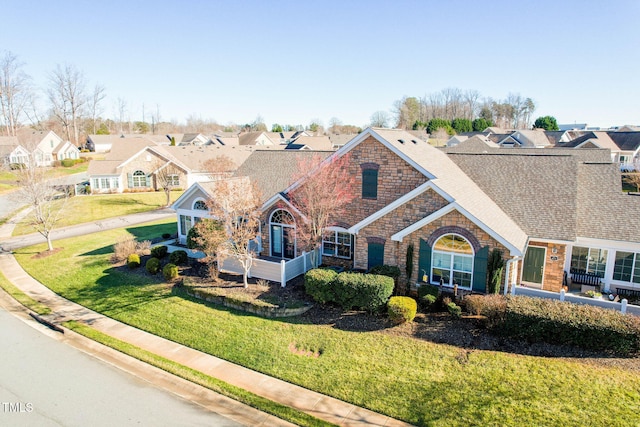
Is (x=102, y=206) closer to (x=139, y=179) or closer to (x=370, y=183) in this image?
(x=139, y=179)

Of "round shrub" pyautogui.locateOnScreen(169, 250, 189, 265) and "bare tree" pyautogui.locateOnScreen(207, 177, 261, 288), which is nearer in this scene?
"bare tree" pyautogui.locateOnScreen(207, 177, 261, 288)

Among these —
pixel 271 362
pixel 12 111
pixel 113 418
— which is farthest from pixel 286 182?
pixel 12 111

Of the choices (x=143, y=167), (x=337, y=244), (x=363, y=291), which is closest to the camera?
(x=363, y=291)

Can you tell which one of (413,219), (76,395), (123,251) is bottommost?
(76,395)

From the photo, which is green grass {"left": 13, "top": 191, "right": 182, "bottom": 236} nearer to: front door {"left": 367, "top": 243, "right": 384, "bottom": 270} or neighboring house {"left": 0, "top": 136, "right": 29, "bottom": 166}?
front door {"left": 367, "top": 243, "right": 384, "bottom": 270}

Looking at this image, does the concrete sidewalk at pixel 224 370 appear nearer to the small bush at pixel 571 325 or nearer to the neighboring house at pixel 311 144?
the small bush at pixel 571 325

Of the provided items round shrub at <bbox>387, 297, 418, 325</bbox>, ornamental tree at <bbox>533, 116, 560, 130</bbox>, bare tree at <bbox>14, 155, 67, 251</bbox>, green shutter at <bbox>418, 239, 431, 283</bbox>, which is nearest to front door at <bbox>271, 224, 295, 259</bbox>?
green shutter at <bbox>418, 239, 431, 283</bbox>

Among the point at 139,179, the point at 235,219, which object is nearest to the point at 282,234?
the point at 235,219
